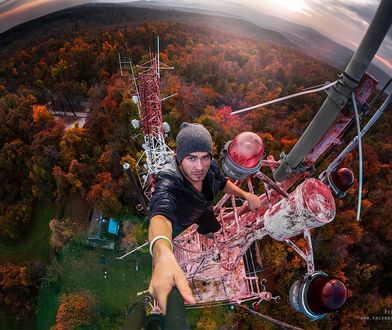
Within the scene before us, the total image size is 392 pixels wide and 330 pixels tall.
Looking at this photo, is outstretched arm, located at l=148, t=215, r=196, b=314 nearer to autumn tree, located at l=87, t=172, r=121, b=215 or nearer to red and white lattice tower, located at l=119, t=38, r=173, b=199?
red and white lattice tower, located at l=119, t=38, r=173, b=199

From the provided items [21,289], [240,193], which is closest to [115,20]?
[21,289]

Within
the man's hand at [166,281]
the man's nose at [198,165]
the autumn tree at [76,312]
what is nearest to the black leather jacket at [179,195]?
the man's nose at [198,165]

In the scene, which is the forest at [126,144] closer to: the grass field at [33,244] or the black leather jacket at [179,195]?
the grass field at [33,244]

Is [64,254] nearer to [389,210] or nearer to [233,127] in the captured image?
[233,127]

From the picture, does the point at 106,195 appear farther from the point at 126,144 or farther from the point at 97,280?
the point at 97,280

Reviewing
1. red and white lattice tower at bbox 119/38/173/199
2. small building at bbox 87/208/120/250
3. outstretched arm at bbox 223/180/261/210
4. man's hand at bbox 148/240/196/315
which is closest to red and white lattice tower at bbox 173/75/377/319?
outstretched arm at bbox 223/180/261/210
